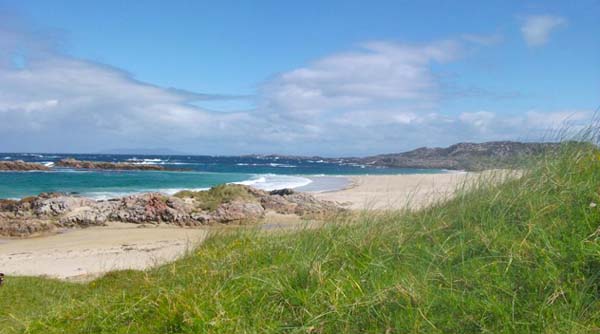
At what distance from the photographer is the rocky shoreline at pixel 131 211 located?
1878 cm

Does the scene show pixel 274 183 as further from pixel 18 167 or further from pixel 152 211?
pixel 18 167

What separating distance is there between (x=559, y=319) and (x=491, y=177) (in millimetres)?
3035

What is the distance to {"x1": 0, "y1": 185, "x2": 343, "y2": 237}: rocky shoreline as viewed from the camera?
1878 cm

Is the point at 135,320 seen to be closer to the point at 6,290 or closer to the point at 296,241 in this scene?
the point at 296,241

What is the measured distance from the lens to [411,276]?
169 inches

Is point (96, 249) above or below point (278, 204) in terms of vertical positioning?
below

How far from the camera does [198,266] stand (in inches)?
225

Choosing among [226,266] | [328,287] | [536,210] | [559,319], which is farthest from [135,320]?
[536,210]

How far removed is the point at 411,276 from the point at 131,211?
17.3 meters

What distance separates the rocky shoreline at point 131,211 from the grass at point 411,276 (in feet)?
40.4

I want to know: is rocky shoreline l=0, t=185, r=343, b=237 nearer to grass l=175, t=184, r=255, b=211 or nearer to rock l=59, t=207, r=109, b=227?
rock l=59, t=207, r=109, b=227

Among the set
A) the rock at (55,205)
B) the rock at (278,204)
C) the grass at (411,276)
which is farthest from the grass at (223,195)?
the grass at (411,276)

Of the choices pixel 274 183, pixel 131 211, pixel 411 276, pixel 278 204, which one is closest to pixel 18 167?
pixel 274 183

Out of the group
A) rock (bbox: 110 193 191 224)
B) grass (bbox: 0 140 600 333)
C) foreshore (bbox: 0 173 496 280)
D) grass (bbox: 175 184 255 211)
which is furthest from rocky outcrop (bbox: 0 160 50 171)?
grass (bbox: 0 140 600 333)
